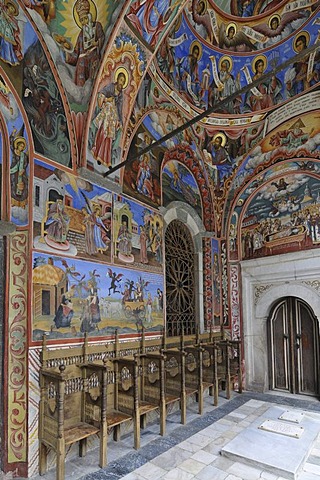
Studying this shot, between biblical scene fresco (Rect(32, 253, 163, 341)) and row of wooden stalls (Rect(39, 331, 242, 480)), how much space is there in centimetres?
25

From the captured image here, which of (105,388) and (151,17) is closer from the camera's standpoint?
(105,388)

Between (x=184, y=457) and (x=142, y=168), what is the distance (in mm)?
5010

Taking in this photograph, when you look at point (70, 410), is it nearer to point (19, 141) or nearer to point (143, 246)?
point (143, 246)

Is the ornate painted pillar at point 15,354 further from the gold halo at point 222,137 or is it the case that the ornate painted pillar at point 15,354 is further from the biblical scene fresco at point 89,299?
the gold halo at point 222,137

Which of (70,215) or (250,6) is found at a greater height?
(250,6)

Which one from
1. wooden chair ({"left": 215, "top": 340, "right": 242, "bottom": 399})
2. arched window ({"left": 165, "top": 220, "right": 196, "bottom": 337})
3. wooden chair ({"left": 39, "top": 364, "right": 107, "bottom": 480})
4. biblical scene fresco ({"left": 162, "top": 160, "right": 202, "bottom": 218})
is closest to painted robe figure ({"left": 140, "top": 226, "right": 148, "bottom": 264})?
arched window ({"left": 165, "top": 220, "right": 196, "bottom": 337})

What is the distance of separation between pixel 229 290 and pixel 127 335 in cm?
396

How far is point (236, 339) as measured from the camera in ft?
29.1

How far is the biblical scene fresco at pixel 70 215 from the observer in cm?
471

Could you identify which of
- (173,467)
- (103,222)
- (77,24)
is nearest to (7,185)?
(103,222)

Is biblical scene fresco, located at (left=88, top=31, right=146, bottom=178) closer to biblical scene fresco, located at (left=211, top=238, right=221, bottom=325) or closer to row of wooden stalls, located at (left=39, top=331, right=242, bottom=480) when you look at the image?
row of wooden stalls, located at (left=39, top=331, right=242, bottom=480)

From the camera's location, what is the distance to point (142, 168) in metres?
6.88

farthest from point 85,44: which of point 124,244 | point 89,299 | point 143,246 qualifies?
point 89,299

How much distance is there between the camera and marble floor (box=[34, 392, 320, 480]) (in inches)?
159
